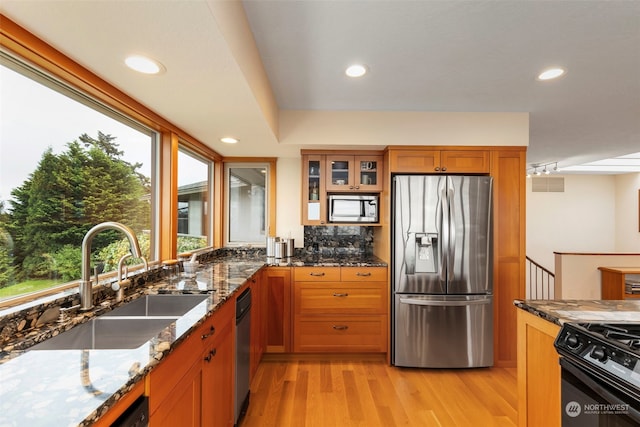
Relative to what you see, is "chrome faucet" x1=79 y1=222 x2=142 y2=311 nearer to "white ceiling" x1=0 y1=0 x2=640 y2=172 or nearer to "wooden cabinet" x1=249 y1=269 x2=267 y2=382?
"white ceiling" x1=0 y1=0 x2=640 y2=172

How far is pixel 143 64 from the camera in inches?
55.7

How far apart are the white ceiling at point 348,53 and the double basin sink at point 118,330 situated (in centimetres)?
119

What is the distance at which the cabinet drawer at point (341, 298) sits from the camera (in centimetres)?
282

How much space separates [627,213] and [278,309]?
312 inches

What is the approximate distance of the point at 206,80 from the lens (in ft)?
5.13

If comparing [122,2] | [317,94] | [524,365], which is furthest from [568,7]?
[122,2]

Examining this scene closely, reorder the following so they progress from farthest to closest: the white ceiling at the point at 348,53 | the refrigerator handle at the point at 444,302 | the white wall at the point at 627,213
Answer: the white wall at the point at 627,213, the refrigerator handle at the point at 444,302, the white ceiling at the point at 348,53

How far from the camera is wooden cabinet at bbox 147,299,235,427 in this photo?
0.97 m

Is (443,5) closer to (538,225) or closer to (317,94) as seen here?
(317,94)

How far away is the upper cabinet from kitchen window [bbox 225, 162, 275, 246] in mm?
895

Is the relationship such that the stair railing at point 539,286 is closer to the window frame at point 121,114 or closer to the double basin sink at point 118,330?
the window frame at point 121,114

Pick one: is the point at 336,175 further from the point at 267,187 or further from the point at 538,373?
the point at 538,373

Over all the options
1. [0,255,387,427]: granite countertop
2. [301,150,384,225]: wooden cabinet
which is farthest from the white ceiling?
[0,255,387,427]: granite countertop

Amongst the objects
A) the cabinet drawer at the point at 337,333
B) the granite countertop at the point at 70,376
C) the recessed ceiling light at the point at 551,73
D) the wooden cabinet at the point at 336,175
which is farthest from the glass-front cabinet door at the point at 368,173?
the granite countertop at the point at 70,376
